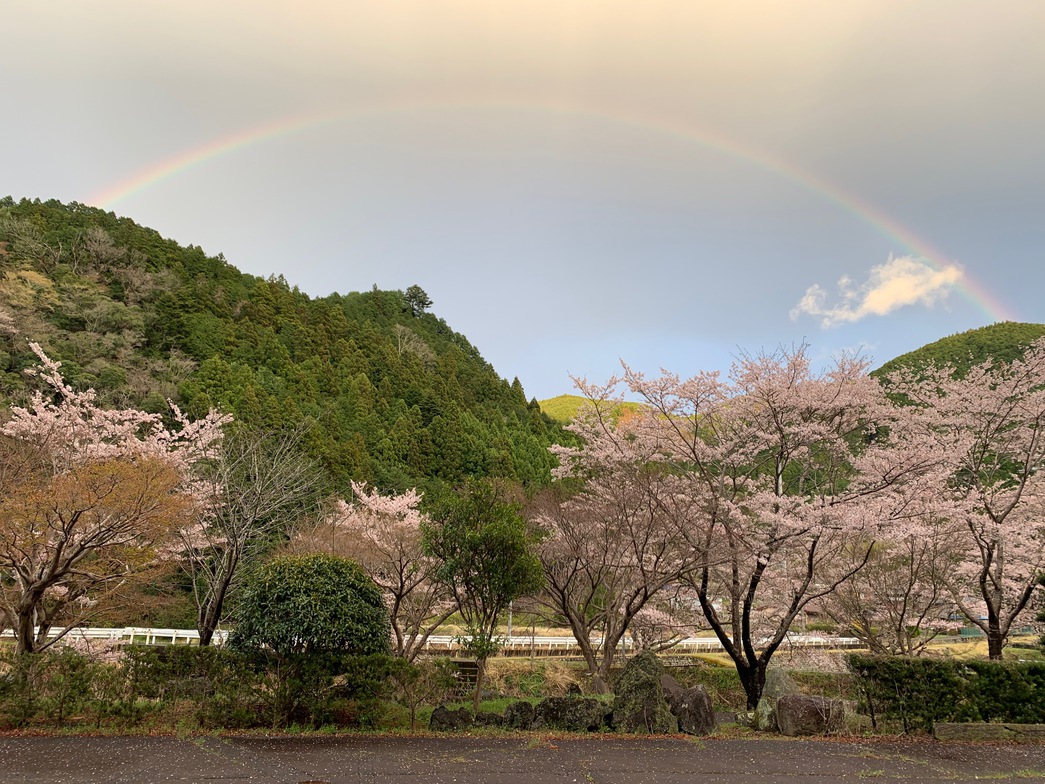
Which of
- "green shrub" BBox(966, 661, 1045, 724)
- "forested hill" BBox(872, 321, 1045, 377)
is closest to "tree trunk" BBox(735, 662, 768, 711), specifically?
"green shrub" BBox(966, 661, 1045, 724)

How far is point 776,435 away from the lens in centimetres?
995

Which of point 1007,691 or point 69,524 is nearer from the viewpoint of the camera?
point 69,524

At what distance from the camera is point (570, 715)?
7.45 m

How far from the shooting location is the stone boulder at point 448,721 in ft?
23.6

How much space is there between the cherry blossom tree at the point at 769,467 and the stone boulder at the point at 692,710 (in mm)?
1424

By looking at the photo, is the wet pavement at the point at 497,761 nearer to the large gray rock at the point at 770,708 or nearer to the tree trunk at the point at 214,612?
the large gray rock at the point at 770,708

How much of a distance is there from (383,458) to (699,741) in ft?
85.0

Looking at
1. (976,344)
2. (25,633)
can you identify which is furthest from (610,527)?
(976,344)

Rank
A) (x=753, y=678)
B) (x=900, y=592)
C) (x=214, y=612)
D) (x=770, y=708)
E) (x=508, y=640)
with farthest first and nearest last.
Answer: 1. (x=508, y=640)
2. (x=900, y=592)
3. (x=214, y=612)
4. (x=753, y=678)
5. (x=770, y=708)

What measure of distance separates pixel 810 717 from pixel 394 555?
976 cm

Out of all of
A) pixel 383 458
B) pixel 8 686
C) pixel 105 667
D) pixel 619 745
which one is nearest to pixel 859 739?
pixel 619 745

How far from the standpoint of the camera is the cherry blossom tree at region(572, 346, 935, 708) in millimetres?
8961

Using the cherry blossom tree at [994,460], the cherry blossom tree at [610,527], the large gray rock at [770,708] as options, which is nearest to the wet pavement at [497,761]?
the large gray rock at [770,708]

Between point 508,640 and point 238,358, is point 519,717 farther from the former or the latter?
point 238,358
